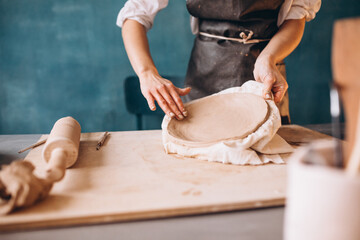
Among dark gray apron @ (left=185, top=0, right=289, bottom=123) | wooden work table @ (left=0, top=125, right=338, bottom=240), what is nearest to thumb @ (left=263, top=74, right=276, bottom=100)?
dark gray apron @ (left=185, top=0, right=289, bottom=123)

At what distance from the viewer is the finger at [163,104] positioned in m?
1.06

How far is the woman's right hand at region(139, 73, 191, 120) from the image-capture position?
1069 millimetres

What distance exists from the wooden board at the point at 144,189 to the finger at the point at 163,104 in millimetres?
165

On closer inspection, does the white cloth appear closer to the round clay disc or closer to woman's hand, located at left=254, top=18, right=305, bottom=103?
the round clay disc

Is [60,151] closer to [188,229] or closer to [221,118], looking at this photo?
[188,229]

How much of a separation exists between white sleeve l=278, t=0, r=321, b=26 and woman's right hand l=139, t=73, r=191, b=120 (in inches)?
27.6

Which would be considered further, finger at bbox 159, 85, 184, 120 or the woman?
the woman

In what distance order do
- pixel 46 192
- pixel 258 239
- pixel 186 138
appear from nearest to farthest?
pixel 258 239 → pixel 46 192 → pixel 186 138

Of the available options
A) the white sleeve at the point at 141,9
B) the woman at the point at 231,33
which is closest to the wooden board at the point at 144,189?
the woman at the point at 231,33

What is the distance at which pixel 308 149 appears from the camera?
395 mm

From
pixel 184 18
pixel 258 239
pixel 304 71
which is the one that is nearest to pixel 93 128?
pixel 184 18

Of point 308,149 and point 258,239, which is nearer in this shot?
point 308,149

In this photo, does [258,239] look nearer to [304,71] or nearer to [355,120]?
[355,120]

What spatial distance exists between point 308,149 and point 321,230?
10 cm
